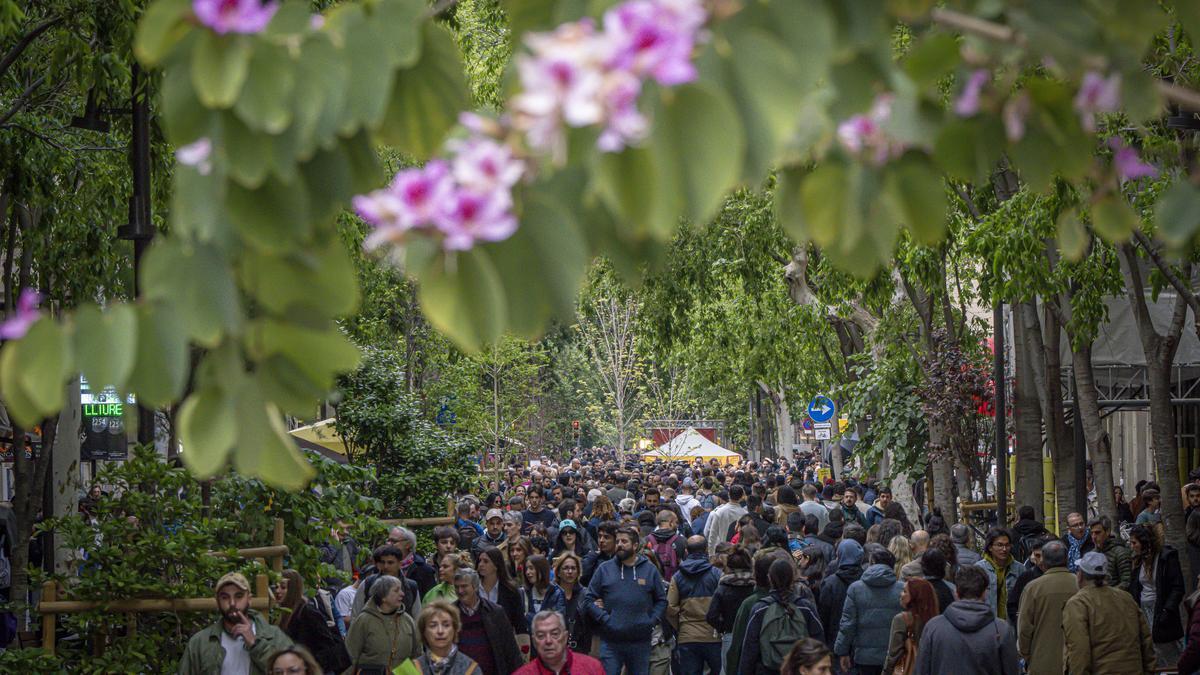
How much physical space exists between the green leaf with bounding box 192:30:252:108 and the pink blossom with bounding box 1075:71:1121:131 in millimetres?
1311

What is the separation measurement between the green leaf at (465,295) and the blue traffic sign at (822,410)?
32911 millimetres

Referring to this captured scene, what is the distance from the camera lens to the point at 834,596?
44.8 ft

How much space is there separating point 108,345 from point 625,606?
463 inches

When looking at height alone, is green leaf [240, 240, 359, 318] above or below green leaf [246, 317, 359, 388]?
above

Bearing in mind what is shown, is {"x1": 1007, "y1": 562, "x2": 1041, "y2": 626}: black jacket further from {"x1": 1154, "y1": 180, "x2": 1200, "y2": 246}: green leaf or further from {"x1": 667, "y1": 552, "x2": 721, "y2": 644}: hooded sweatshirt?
{"x1": 1154, "y1": 180, "x2": 1200, "y2": 246}: green leaf

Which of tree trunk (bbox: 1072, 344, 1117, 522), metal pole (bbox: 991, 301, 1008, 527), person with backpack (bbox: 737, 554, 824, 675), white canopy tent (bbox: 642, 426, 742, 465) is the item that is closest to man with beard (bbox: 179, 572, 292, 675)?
person with backpack (bbox: 737, 554, 824, 675)

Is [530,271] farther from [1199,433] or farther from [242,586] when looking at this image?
[1199,433]

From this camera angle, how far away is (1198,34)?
2986 millimetres

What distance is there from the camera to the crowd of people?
10.0 metres

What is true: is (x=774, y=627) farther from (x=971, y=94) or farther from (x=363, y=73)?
(x=363, y=73)

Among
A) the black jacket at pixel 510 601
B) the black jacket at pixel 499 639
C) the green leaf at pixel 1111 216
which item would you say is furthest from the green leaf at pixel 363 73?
the black jacket at pixel 510 601

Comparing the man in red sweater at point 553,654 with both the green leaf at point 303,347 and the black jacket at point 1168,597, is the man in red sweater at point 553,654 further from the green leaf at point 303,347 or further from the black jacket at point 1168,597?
the green leaf at point 303,347

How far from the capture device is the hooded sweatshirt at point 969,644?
10250 mm

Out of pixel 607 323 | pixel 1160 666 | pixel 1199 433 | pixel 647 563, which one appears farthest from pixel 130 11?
pixel 607 323
